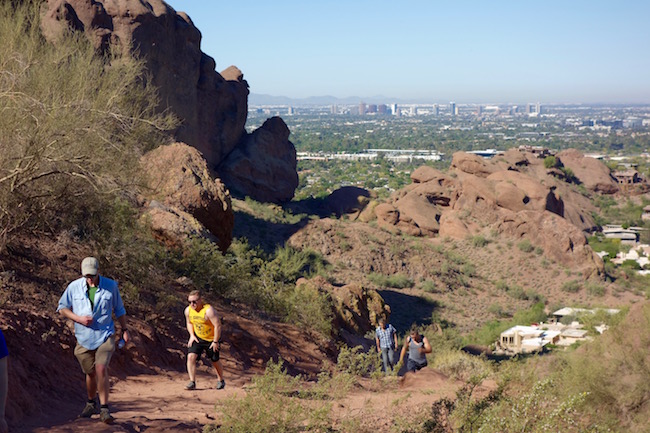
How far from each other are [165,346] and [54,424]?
10.1 ft

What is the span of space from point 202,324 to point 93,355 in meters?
1.67

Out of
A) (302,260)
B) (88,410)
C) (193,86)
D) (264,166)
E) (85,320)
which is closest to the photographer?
(85,320)

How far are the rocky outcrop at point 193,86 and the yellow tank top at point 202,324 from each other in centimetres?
1629

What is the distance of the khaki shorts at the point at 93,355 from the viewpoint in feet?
19.0

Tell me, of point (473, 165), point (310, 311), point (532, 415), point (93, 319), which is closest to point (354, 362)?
point (532, 415)

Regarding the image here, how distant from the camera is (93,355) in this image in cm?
584

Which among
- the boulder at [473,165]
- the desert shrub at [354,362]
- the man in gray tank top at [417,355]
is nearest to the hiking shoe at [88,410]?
the desert shrub at [354,362]

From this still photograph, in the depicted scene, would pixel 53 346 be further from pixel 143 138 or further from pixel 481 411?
pixel 143 138

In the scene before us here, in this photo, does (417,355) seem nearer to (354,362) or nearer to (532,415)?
(354,362)

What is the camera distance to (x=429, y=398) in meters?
8.13

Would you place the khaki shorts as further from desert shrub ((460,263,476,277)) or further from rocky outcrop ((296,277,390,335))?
desert shrub ((460,263,476,277))

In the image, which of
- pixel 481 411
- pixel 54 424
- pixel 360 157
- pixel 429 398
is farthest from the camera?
pixel 360 157

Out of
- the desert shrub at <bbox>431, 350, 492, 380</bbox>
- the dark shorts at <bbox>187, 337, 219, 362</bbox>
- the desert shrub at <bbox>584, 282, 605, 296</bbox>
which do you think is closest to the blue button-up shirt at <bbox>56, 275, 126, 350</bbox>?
the dark shorts at <bbox>187, 337, 219, 362</bbox>

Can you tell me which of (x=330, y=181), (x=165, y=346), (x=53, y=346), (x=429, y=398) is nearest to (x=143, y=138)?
(x=165, y=346)
